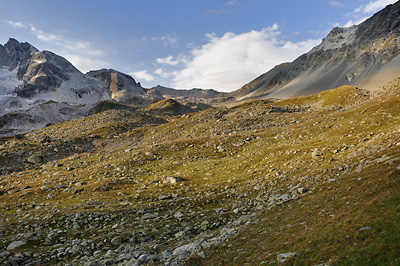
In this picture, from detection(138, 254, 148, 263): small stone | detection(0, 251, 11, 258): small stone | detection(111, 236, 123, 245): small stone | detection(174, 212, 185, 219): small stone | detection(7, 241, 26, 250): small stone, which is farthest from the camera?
detection(174, 212, 185, 219): small stone

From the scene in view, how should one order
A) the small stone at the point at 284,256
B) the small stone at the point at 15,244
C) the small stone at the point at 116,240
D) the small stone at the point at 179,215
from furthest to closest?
the small stone at the point at 179,215 < the small stone at the point at 116,240 < the small stone at the point at 15,244 < the small stone at the point at 284,256

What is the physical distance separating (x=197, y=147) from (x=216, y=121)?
22.3 metres

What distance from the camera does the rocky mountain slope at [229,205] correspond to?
43.7ft

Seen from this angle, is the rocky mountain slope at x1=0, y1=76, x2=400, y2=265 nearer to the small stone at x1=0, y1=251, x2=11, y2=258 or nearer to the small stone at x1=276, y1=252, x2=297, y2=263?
the small stone at x1=276, y1=252, x2=297, y2=263

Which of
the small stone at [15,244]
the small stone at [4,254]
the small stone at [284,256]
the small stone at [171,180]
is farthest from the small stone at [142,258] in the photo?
the small stone at [171,180]

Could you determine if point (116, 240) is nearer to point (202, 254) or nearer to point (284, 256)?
point (202, 254)

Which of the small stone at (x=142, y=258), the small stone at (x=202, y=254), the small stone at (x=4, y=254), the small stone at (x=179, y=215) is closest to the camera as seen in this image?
the small stone at (x=202, y=254)

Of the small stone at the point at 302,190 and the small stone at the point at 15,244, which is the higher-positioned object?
the small stone at the point at 15,244

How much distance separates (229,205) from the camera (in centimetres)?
2366

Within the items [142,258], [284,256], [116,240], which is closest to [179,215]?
[116,240]

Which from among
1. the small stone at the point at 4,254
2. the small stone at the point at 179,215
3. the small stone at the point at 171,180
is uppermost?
the small stone at the point at 4,254

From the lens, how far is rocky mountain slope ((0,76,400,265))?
13305mm

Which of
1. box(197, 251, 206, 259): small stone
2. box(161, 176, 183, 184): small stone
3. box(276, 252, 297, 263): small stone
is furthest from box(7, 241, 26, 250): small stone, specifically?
box(276, 252, 297, 263): small stone

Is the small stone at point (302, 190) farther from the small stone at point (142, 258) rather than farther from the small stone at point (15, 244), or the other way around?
the small stone at point (15, 244)
